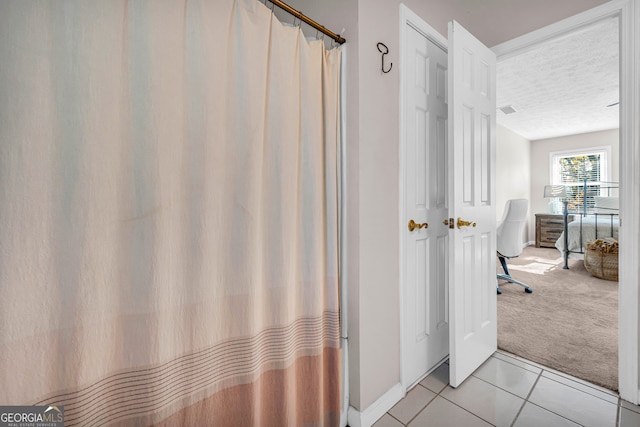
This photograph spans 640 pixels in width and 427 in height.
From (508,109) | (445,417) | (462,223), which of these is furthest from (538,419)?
(508,109)

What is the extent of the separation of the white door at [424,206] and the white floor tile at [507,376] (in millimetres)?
256

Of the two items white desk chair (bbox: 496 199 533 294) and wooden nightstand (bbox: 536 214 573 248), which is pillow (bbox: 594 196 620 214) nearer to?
wooden nightstand (bbox: 536 214 573 248)

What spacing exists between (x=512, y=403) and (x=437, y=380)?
14.8 inches

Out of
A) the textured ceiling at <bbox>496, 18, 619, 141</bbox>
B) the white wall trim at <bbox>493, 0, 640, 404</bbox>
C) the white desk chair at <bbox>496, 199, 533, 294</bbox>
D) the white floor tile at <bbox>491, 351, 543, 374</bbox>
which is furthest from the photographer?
the white desk chair at <bbox>496, 199, 533, 294</bbox>

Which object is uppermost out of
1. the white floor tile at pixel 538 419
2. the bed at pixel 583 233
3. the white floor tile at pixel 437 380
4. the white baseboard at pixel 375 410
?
the bed at pixel 583 233

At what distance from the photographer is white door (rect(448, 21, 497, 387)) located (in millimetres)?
1551

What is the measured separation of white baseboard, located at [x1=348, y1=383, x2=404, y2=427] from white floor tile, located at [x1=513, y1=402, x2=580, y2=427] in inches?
22.1

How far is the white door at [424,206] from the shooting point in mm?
1566

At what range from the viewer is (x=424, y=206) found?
168 centimetres

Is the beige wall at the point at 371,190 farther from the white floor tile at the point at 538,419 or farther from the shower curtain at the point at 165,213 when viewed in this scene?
the white floor tile at the point at 538,419

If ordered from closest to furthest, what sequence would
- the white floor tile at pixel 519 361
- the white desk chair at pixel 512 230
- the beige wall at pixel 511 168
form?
1. the white floor tile at pixel 519 361
2. the white desk chair at pixel 512 230
3. the beige wall at pixel 511 168

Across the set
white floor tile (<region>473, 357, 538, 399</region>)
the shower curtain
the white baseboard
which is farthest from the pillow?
the shower curtain

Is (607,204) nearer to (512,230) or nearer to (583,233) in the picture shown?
(583,233)

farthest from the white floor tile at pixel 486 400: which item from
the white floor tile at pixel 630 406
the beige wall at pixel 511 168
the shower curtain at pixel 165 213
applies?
the beige wall at pixel 511 168
